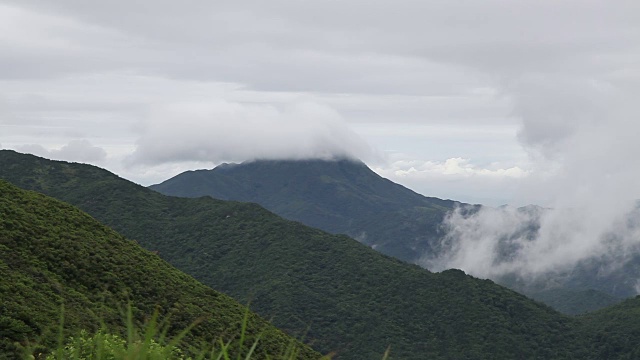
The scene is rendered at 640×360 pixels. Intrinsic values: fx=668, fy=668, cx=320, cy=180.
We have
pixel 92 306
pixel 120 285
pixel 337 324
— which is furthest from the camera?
pixel 337 324

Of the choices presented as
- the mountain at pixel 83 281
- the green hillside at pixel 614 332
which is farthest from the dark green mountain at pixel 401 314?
the mountain at pixel 83 281

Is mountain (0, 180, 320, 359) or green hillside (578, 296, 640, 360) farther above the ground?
green hillside (578, 296, 640, 360)

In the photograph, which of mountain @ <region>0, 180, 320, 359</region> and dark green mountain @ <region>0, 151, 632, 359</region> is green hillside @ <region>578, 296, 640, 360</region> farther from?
mountain @ <region>0, 180, 320, 359</region>

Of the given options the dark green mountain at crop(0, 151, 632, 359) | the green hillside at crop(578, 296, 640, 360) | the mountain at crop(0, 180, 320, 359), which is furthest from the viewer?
the dark green mountain at crop(0, 151, 632, 359)

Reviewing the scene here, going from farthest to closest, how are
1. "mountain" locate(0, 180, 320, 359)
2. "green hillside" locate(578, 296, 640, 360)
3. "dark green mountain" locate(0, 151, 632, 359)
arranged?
"dark green mountain" locate(0, 151, 632, 359)
"green hillside" locate(578, 296, 640, 360)
"mountain" locate(0, 180, 320, 359)

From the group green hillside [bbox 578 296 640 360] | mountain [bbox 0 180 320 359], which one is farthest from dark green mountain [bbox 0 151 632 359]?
mountain [bbox 0 180 320 359]

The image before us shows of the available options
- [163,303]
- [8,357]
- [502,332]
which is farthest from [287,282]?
[8,357]

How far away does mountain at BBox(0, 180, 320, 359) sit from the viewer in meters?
48.1

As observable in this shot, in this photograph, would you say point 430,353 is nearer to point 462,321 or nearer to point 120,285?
point 462,321

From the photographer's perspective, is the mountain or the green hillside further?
the green hillside

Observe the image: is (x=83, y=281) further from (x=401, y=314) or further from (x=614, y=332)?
(x=614, y=332)

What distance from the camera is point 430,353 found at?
16362 centimetres

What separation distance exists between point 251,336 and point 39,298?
24.9 m

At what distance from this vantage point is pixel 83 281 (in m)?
63.9
